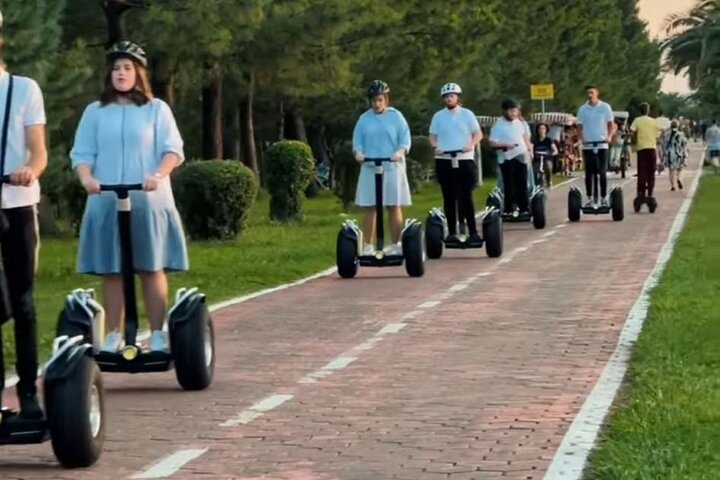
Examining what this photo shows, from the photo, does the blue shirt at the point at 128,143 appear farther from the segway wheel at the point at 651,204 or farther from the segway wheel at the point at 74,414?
the segway wheel at the point at 651,204

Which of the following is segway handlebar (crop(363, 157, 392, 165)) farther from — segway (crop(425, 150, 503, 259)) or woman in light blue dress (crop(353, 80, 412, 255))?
segway (crop(425, 150, 503, 259))

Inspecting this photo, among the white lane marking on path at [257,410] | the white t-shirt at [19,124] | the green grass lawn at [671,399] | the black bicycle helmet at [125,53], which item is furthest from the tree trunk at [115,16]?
the white t-shirt at [19,124]

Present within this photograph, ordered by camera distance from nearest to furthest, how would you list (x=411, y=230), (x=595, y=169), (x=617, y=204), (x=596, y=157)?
(x=411, y=230) → (x=596, y=157) → (x=595, y=169) → (x=617, y=204)

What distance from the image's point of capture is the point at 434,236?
21078 millimetres

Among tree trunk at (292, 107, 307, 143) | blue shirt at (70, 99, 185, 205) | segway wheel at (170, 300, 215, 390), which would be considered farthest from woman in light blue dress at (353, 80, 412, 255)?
tree trunk at (292, 107, 307, 143)

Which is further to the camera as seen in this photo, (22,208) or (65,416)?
(22,208)

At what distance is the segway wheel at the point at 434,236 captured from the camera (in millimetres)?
21078

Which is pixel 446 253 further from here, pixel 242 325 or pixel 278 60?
pixel 278 60

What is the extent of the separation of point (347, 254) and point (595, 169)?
10047mm

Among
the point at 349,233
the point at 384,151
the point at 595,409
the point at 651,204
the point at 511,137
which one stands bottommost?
the point at 651,204

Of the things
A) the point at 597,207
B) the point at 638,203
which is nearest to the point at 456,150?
the point at 597,207

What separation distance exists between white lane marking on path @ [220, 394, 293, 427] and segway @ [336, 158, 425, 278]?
26.1 ft

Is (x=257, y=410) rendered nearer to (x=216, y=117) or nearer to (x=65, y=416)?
(x=65, y=416)

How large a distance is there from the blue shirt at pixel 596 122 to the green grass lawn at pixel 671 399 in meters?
10.5
